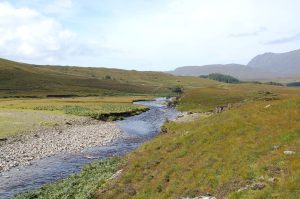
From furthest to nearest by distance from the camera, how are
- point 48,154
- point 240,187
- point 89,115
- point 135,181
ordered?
1. point 89,115
2. point 48,154
3. point 135,181
4. point 240,187

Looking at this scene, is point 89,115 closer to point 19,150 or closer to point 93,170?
point 19,150

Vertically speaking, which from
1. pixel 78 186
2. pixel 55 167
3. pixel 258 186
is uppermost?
pixel 258 186

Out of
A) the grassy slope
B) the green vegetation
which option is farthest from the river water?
the grassy slope

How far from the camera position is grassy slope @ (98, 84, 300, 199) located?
73.3 ft

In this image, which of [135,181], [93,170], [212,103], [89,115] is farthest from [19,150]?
[212,103]

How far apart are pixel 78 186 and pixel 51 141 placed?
28.4 meters

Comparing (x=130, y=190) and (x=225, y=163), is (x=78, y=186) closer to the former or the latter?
(x=130, y=190)

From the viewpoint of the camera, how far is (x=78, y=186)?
1296 inches

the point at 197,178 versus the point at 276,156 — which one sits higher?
the point at 276,156

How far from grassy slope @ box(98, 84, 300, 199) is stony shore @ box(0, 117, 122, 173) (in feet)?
56.1

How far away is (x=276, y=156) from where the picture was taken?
24.6 meters

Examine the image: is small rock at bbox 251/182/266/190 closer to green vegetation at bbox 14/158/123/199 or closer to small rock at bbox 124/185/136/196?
small rock at bbox 124/185/136/196

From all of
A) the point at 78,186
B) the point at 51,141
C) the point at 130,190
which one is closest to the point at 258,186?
the point at 130,190

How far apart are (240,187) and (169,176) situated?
24.2ft
